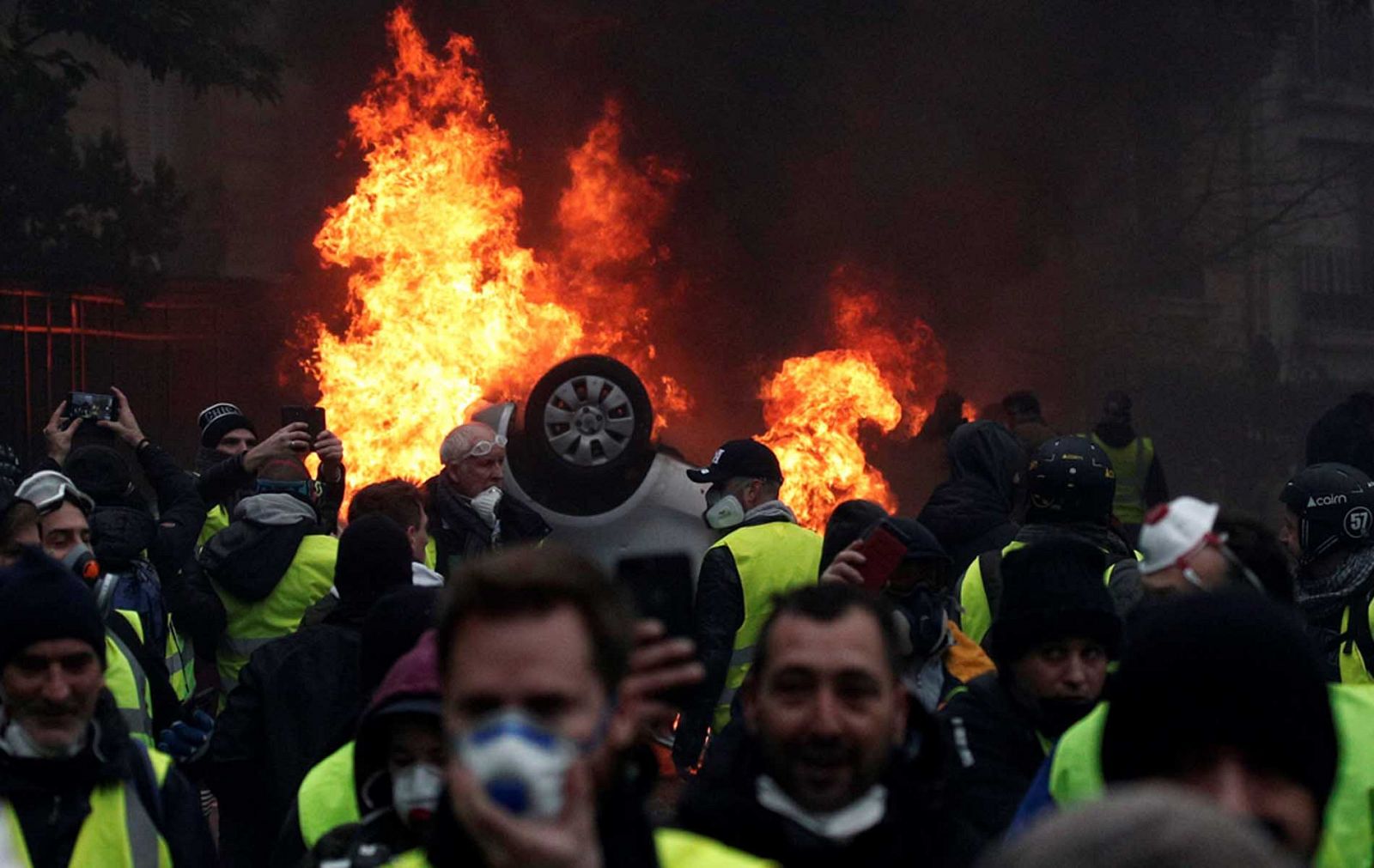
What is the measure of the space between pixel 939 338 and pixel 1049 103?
10.4 ft

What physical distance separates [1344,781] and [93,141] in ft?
50.6

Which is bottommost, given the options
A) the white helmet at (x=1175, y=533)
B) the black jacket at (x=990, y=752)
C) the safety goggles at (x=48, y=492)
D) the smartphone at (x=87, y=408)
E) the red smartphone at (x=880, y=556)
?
the black jacket at (x=990, y=752)

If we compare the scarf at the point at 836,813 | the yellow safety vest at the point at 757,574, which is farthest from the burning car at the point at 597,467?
the scarf at the point at 836,813

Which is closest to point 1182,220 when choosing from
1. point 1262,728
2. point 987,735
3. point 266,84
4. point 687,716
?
point 266,84

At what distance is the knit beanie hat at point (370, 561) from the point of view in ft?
16.8

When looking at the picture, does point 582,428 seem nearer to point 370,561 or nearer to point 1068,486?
point 1068,486

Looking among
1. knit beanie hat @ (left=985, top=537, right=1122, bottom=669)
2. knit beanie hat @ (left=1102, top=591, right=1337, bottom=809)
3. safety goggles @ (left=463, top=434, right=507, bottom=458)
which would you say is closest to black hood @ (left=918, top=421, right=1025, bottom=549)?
safety goggles @ (left=463, top=434, right=507, bottom=458)

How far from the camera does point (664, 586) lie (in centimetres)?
895

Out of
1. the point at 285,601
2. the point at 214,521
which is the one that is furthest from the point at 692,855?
the point at 214,521

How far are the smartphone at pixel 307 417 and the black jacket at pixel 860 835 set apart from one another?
15.6ft

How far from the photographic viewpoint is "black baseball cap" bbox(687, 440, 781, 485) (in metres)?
7.18

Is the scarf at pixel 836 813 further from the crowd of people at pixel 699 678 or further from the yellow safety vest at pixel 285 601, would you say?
the yellow safety vest at pixel 285 601

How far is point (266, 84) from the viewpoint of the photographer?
17281 millimetres

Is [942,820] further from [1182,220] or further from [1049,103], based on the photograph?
[1182,220]
